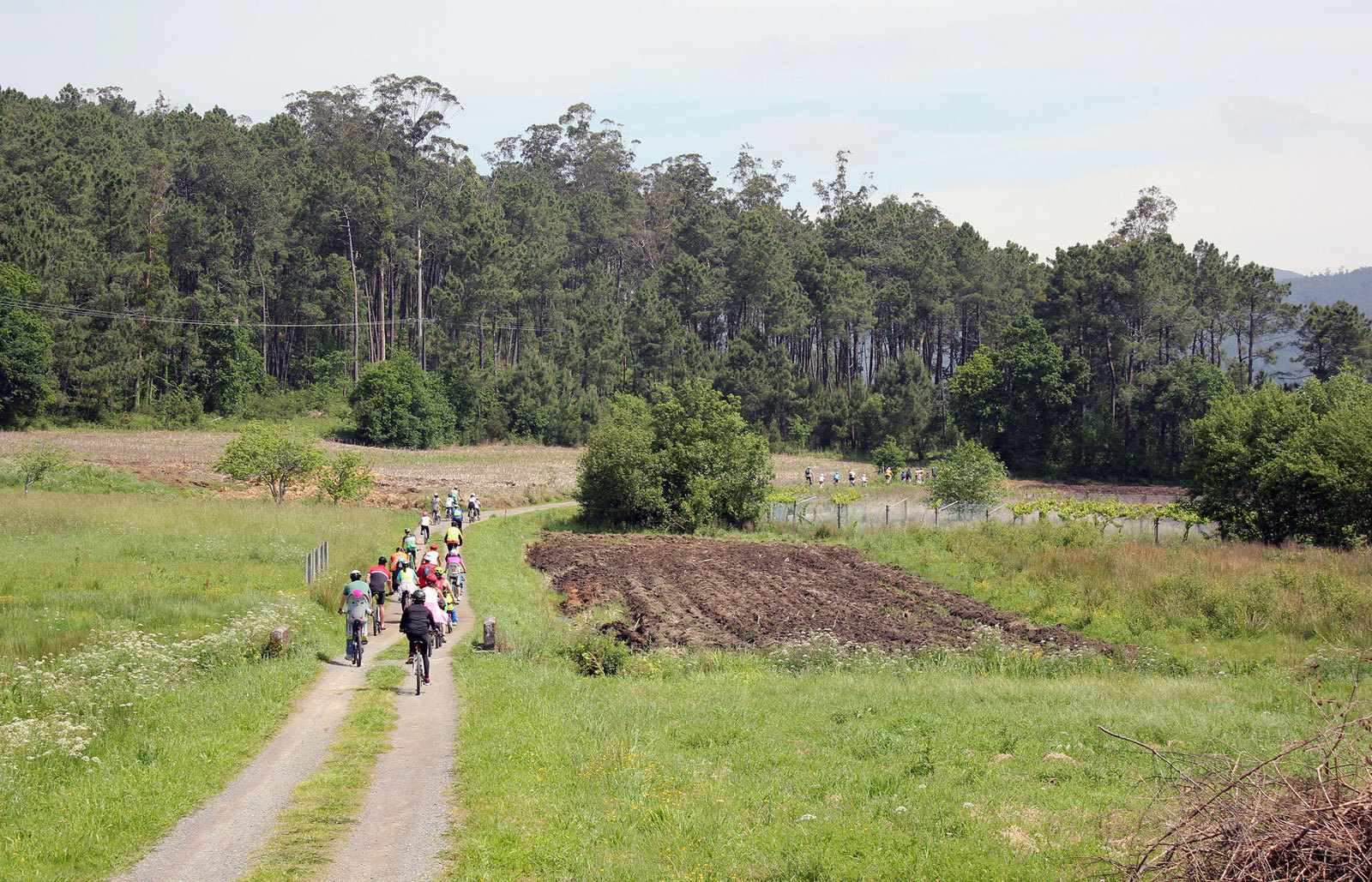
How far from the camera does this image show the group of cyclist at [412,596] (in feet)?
61.0

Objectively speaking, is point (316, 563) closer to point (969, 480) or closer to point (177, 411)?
point (969, 480)

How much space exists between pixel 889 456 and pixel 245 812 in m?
91.8

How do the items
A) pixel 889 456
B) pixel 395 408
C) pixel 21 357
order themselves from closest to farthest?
pixel 21 357 < pixel 395 408 < pixel 889 456

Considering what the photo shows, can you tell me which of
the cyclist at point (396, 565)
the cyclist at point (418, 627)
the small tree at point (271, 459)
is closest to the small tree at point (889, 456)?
the small tree at point (271, 459)

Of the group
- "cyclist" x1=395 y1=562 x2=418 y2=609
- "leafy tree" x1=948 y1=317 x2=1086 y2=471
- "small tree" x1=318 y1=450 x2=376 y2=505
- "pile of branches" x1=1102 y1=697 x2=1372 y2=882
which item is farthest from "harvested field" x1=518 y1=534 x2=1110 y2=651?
"leafy tree" x1=948 y1=317 x2=1086 y2=471

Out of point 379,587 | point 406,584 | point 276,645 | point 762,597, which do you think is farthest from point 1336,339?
point 276,645

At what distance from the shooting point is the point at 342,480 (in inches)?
2141

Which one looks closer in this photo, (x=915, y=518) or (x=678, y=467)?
(x=678, y=467)

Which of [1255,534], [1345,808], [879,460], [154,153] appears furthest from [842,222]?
[1345,808]

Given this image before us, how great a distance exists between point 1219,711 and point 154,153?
105m

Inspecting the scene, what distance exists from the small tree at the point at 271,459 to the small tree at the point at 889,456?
56501mm

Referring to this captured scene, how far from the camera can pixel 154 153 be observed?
10112cm

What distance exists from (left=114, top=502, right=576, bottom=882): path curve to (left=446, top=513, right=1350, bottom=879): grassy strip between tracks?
3.75 ft

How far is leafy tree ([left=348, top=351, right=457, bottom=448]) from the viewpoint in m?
90.6
